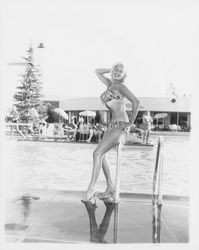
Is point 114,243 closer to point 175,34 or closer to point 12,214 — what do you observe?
point 12,214

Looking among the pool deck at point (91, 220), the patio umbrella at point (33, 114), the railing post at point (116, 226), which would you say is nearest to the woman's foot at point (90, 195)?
the pool deck at point (91, 220)

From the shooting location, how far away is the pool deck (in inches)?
147

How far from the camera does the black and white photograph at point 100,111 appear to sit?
4.11 metres

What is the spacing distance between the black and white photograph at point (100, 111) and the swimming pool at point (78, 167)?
51 mm

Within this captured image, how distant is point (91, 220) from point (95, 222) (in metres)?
0.07

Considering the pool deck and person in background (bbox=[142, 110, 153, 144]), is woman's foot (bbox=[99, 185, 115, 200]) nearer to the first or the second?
the pool deck

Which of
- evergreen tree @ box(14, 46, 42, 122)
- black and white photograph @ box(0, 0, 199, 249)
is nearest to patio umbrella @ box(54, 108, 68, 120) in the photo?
black and white photograph @ box(0, 0, 199, 249)

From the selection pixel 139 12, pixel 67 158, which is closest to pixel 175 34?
pixel 139 12

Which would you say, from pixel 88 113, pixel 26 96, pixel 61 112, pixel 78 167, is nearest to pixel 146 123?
pixel 88 113

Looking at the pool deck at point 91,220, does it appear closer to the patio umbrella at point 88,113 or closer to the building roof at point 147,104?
the building roof at point 147,104

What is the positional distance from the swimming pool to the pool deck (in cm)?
101

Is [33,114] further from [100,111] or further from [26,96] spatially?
[100,111]

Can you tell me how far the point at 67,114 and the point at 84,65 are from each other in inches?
56.0

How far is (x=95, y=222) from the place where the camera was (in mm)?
4102
